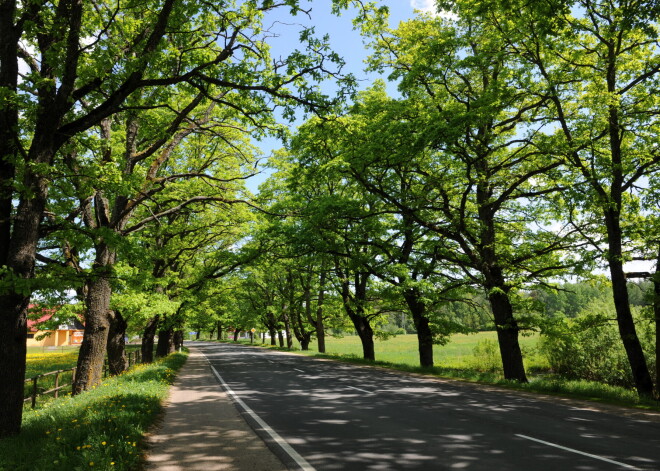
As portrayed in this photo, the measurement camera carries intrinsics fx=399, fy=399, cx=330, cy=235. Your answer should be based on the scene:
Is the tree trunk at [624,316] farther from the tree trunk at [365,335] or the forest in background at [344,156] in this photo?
the tree trunk at [365,335]

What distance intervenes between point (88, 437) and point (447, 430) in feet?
19.4

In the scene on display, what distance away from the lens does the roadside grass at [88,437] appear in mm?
5133

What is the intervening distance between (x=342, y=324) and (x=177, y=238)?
2471 cm

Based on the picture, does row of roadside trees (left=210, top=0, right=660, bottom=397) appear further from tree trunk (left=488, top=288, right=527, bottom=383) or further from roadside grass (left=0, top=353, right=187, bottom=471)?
roadside grass (left=0, top=353, right=187, bottom=471)

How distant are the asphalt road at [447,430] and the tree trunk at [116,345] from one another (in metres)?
7.74

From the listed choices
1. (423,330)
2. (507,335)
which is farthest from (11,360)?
(423,330)

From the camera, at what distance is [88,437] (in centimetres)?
558

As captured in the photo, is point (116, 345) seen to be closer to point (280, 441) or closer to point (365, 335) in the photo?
point (280, 441)

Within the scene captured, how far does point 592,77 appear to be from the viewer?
530 inches

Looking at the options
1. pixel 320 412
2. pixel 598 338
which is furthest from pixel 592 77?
pixel 598 338

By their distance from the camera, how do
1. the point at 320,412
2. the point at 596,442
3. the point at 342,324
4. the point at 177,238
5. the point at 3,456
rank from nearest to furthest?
the point at 3,456, the point at 596,442, the point at 320,412, the point at 177,238, the point at 342,324

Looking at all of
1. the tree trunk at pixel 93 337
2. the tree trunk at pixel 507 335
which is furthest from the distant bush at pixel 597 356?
the tree trunk at pixel 93 337

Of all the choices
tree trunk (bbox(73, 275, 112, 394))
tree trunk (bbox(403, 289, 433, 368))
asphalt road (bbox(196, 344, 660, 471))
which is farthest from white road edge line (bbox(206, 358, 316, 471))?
tree trunk (bbox(403, 289, 433, 368))

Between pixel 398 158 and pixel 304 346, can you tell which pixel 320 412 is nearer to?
pixel 398 158
